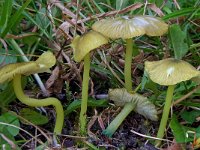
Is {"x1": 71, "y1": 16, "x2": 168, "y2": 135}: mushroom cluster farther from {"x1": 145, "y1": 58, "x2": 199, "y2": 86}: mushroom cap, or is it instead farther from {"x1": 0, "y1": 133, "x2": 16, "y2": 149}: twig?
{"x1": 0, "y1": 133, "x2": 16, "y2": 149}: twig

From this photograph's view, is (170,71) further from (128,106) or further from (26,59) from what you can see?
(26,59)

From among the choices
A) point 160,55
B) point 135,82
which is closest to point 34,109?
point 135,82

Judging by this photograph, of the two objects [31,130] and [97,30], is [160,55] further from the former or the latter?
[31,130]

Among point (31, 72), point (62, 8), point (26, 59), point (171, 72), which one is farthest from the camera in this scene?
point (62, 8)

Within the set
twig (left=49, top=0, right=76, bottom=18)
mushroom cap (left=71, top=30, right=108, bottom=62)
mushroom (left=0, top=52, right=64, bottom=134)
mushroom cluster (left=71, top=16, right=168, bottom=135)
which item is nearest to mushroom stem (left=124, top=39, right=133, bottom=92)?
mushroom cluster (left=71, top=16, right=168, bottom=135)

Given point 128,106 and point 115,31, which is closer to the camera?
point 115,31

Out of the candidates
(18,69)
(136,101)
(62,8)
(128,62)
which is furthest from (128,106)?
(62,8)
